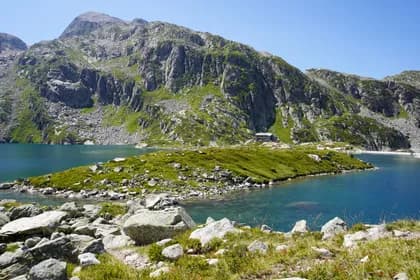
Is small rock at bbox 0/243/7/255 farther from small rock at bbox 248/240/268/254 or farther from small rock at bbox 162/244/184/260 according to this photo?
small rock at bbox 248/240/268/254

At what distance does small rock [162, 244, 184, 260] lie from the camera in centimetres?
1566

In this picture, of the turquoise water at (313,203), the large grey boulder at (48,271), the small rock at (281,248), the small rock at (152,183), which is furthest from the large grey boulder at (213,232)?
the small rock at (152,183)

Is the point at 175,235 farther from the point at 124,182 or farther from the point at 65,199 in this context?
the point at 124,182

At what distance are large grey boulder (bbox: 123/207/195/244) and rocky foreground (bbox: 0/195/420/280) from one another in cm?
5

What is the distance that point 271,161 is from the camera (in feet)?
431

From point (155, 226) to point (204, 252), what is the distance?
16.3 ft

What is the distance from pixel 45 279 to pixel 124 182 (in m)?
80.1

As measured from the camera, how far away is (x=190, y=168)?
105 m

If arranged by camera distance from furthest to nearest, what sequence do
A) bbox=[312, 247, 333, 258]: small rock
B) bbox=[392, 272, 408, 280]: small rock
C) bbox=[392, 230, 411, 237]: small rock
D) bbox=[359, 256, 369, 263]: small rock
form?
bbox=[392, 230, 411, 237]: small rock, bbox=[312, 247, 333, 258]: small rock, bbox=[359, 256, 369, 263]: small rock, bbox=[392, 272, 408, 280]: small rock

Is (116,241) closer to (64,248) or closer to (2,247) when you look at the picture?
(64,248)

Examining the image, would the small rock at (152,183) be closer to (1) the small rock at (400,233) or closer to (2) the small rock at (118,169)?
(2) the small rock at (118,169)

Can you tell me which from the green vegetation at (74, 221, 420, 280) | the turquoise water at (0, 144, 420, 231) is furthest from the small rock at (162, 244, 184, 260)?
the turquoise water at (0, 144, 420, 231)

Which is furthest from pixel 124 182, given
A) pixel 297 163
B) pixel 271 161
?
pixel 297 163

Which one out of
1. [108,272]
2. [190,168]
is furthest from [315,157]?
[108,272]
